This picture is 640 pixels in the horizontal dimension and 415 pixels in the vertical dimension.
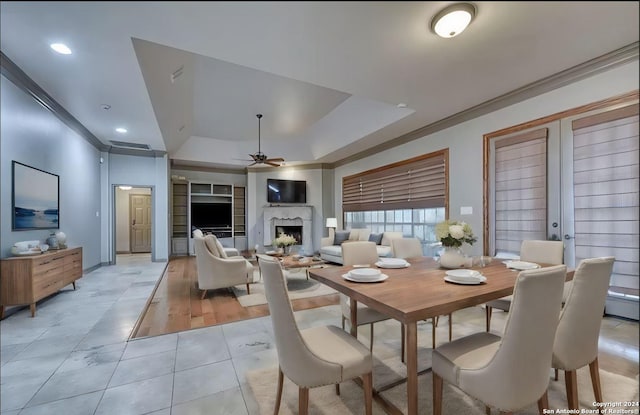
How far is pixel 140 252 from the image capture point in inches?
329

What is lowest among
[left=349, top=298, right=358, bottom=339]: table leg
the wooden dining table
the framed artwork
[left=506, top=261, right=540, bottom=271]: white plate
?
[left=349, top=298, right=358, bottom=339]: table leg

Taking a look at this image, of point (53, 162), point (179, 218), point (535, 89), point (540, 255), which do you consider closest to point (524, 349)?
point (540, 255)

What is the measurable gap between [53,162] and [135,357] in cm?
358

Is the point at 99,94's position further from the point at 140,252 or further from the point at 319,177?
the point at 140,252

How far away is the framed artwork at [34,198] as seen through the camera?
3225 mm

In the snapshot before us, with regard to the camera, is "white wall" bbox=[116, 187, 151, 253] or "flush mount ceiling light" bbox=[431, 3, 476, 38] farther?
"white wall" bbox=[116, 187, 151, 253]

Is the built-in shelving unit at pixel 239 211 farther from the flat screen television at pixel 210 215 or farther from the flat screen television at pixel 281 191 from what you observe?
the flat screen television at pixel 281 191

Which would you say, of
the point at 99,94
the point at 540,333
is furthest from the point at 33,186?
the point at 540,333

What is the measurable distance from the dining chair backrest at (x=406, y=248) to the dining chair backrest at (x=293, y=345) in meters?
1.72

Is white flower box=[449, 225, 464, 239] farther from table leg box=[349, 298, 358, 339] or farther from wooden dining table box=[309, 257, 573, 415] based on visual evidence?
table leg box=[349, 298, 358, 339]

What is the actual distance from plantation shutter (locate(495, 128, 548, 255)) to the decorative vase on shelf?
187 centimetres

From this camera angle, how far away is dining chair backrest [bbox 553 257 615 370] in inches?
52.2

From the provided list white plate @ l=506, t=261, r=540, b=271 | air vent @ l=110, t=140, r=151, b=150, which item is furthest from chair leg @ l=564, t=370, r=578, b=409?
air vent @ l=110, t=140, r=151, b=150

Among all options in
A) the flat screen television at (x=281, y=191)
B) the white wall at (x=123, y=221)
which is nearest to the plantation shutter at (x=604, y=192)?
the flat screen television at (x=281, y=191)
